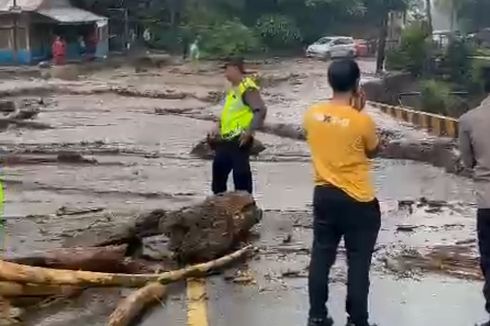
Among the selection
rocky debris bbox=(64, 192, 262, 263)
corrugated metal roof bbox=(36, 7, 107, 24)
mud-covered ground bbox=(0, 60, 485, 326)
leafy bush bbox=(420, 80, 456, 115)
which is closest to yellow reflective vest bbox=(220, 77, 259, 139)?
rocky debris bbox=(64, 192, 262, 263)

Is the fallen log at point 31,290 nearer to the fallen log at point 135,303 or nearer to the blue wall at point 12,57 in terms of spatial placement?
the fallen log at point 135,303

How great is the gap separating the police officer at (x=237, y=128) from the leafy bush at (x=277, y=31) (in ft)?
154

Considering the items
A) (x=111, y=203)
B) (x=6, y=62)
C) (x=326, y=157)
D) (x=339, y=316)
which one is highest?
(x=326, y=157)

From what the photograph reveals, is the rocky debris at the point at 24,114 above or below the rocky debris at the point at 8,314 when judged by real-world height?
below

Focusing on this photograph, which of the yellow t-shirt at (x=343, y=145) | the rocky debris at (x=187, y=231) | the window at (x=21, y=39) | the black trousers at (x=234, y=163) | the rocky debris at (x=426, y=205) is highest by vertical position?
the yellow t-shirt at (x=343, y=145)

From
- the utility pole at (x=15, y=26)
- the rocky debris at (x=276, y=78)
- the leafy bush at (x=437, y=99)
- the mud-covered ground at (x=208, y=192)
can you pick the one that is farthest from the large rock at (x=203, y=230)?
the utility pole at (x=15, y=26)

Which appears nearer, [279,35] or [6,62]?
[6,62]

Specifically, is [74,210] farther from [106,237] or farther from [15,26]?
[15,26]

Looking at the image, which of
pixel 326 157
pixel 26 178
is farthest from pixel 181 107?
pixel 326 157

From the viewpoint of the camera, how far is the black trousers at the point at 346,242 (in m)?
5.99

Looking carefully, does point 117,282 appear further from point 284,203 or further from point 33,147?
point 33,147

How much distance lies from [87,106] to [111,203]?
1683 cm

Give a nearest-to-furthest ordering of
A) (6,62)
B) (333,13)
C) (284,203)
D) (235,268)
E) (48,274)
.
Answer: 1. (48,274)
2. (235,268)
3. (284,203)
4. (6,62)
5. (333,13)

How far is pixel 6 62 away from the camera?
47.7 metres
